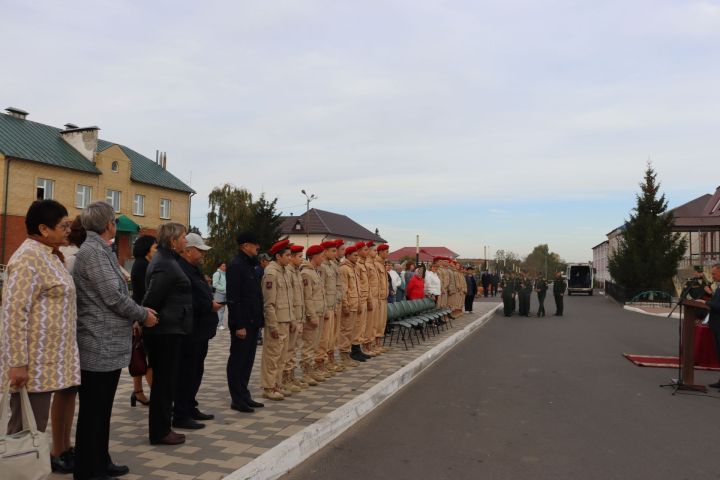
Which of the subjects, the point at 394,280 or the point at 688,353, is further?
the point at 394,280

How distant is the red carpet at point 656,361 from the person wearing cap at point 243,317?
691cm

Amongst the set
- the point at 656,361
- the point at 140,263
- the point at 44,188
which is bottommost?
the point at 656,361

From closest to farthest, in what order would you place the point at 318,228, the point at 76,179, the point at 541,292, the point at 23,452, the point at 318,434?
1. the point at 23,452
2. the point at 318,434
3. the point at 541,292
4. the point at 76,179
5. the point at 318,228

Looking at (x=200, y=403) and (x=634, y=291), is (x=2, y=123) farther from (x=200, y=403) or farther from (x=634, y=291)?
(x=634, y=291)

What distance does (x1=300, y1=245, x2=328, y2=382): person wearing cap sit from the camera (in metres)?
7.41

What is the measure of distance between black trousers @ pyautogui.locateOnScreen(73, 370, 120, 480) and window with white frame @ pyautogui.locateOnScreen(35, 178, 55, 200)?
32216 millimetres

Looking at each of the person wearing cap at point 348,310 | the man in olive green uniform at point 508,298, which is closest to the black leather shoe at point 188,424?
the person wearing cap at point 348,310

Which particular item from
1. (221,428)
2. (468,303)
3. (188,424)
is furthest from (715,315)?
(468,303)

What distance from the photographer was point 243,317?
6.02 meters

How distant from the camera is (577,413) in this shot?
6.23 meters

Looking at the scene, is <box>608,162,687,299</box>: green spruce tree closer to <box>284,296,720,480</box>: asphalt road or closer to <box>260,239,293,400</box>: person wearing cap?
<box>284,296,720,480</box>: asphalt road

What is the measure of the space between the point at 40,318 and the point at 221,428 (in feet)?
7.71

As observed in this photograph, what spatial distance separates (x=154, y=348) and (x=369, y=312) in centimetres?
579

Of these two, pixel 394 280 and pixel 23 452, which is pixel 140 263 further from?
pixel 394 280
